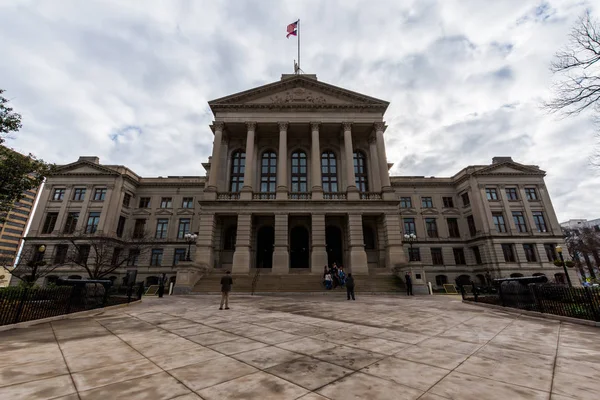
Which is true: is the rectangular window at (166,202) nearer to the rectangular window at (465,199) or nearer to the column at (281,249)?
the column at (281,249)

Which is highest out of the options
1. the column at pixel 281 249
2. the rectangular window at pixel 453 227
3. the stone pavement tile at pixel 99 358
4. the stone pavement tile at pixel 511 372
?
the rectangular window at pixel 453 227

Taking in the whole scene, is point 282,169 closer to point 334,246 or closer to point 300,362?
point 334,246

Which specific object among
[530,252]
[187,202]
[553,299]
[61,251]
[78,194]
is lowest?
[553,299]

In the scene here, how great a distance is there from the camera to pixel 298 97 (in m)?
31.0

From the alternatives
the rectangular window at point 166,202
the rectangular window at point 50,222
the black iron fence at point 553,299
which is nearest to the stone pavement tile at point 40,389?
the black iron fence at point 553,299

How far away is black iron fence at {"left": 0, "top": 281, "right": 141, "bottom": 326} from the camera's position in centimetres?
744

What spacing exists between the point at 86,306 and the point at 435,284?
126 feet

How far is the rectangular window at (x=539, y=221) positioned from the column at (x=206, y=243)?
144 feet

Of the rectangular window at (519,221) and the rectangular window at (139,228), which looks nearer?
the rectangular window at (519,221)

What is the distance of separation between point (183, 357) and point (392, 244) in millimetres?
22927

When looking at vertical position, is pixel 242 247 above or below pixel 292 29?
below

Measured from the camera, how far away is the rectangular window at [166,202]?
130 ft

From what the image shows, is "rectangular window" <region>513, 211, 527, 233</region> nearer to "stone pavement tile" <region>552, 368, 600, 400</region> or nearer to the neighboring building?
the neighboring building

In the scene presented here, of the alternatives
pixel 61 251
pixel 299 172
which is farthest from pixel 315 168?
pixel 61 251
